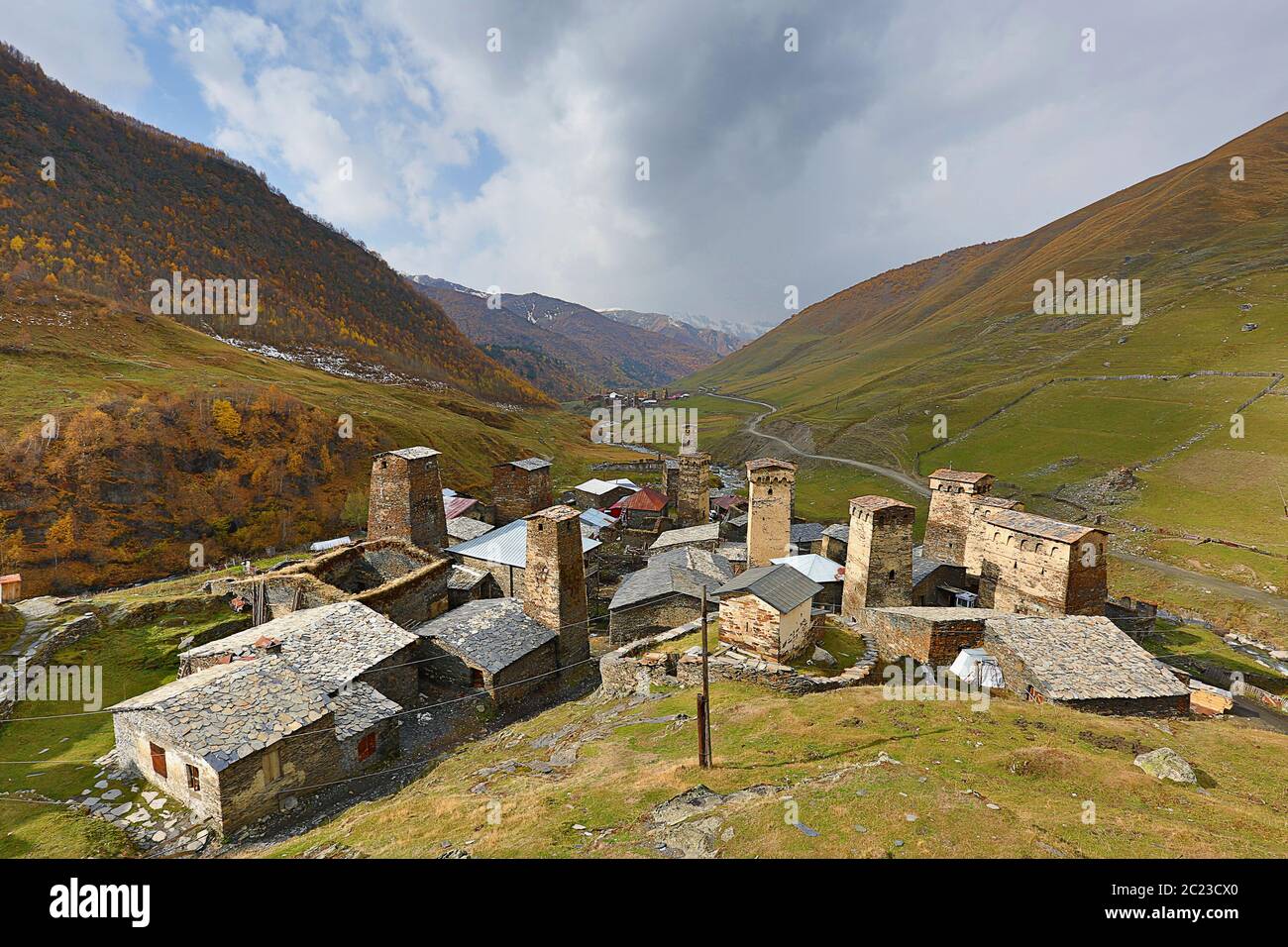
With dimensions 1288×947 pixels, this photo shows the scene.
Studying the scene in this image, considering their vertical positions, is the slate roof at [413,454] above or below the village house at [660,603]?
above

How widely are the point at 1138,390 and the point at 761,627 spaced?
86.7m

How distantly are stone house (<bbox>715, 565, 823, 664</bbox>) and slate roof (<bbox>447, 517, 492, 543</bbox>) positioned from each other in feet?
79.5

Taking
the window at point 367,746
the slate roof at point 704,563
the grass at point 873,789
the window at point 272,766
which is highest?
the slate roof at point 704,563

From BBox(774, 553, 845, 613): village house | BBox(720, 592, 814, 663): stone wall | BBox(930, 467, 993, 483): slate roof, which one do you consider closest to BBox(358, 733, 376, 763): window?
BBox(720, 592, 814, 663): stone wall

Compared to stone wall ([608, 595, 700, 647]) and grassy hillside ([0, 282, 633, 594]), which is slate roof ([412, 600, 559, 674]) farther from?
grassy hillside ([0, 282, 633, 594])

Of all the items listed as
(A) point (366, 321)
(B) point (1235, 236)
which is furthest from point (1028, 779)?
(B) point (1235, 236)

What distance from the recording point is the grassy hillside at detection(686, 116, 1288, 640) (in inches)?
1951

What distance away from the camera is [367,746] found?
16.0 meters

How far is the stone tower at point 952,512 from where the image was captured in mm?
32969

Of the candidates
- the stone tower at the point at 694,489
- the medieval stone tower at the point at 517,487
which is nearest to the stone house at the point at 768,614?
the medieval stone tower at the point at 517,487

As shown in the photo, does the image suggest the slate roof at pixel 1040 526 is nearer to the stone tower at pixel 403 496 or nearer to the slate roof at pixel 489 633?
the slate roof at pixel 489 633

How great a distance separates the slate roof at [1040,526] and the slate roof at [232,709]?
30230 millimetres

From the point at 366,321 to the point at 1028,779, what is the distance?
156568 mm

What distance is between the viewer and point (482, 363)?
155750mm
